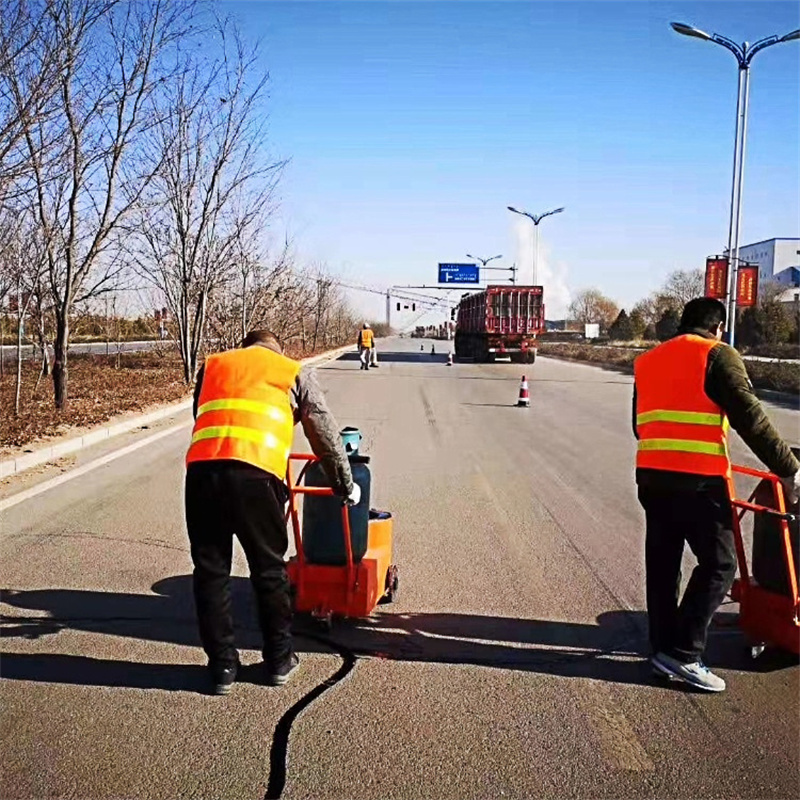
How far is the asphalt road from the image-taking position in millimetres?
3400

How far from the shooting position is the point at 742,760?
3.55 metres

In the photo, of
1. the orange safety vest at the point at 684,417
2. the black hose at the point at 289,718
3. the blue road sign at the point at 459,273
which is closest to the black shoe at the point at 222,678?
the black hose at the point at 289,718

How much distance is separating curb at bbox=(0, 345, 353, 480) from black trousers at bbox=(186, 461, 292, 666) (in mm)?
2866

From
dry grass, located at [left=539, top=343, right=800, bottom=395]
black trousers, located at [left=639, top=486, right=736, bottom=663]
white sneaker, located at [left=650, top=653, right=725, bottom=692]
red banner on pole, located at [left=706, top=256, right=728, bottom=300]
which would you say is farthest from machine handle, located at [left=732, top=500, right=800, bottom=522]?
red banner on pole, located at [left=706, top=256, right=728, bottom=300]

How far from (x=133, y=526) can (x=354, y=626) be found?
3.01 meters

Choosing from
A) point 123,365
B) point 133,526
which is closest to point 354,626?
point 133,526

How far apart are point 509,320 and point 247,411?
34505 mm

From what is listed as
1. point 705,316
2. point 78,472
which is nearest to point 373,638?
point 705,316

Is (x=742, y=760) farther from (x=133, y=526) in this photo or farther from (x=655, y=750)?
(x=133, y=526)

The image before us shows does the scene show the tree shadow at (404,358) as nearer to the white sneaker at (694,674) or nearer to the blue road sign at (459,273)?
the blue road sign at (459,273)

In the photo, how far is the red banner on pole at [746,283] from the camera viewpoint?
25953 millimetres

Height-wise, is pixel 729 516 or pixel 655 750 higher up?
pixel 729 516

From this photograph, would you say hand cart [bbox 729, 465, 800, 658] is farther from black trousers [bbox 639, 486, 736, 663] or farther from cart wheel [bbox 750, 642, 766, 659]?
black trousers [bbox 639, 486, 736, 663]

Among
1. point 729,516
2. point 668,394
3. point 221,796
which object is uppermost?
point 668,394
